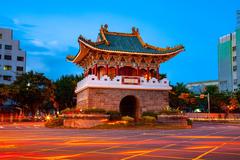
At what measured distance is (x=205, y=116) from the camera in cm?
5669

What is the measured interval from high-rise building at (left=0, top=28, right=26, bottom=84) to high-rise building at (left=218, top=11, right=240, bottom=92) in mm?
44716

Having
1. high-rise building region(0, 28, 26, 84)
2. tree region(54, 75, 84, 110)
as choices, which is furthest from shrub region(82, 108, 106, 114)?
high-rise building region(0, 28, 26, 84)

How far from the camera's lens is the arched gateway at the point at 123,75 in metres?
34.7

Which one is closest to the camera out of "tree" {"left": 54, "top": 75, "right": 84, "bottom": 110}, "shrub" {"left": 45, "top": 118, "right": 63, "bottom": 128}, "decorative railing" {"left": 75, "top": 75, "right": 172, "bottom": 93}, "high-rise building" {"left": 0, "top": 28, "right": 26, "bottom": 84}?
"decorative railing" {"left": 75, "top": 75, "right": 172, "bottom": 93}


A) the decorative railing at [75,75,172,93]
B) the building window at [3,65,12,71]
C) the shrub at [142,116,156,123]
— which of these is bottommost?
the shrub at [142,116,156,123]

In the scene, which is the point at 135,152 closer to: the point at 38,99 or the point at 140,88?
the point at 140,88

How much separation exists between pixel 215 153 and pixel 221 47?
70.9 meters

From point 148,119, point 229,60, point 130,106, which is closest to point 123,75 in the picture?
point 130,106

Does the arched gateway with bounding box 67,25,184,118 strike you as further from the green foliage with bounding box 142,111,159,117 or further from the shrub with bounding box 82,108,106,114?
the shrub with bounding box 82,108,106,114

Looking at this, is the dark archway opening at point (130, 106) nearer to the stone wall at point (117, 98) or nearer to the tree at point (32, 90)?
the stone wall at point (117, 98)

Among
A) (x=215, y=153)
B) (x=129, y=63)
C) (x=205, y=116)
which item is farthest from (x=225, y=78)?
(x=215, y=153)

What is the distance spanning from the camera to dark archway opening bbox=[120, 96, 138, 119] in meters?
37.2

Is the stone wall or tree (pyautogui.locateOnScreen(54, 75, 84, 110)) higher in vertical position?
tree (pyautogui.locateOnScreen(54, 75, 84, 110))

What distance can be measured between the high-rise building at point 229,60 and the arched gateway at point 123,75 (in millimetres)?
41661
